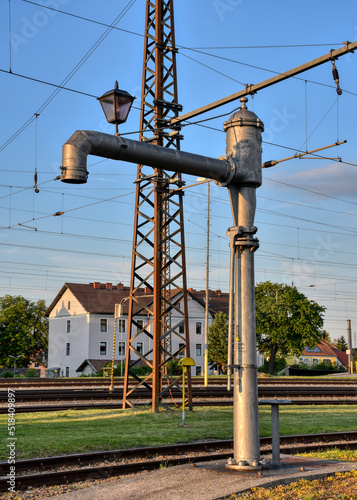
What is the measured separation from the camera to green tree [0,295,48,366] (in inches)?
Result: 3147

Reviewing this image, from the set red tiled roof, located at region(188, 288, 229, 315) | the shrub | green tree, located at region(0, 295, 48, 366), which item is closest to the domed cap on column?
the shrub

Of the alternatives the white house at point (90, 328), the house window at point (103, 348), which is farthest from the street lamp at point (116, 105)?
the house window at point (103, 348)

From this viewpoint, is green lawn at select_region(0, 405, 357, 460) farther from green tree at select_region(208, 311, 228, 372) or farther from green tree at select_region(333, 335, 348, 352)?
green tree at select_region(333, 335, 348, 352)

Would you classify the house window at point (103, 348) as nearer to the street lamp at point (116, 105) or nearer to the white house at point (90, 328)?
the white house at point (90, 328)

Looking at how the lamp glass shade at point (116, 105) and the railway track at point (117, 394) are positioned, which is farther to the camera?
the railway track at point (117, 394)

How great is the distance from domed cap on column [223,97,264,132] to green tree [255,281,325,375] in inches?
2251

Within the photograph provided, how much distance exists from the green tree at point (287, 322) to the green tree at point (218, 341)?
368 centimetres

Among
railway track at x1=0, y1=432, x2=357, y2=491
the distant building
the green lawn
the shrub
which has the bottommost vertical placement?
railway track at x1=0, y1=432, x2=357, y2=491

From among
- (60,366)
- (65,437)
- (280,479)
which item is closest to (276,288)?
(60,366)

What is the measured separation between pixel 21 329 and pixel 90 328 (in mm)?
16784

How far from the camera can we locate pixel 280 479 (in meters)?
8.72

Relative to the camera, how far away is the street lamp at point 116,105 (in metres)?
9.02

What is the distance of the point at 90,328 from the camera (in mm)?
68750

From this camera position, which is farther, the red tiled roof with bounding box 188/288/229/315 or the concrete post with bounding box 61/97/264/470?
the red tiled roof with bounding box 188/288/229/315
